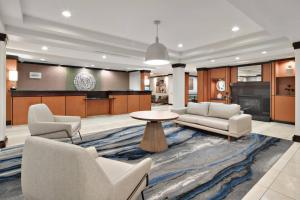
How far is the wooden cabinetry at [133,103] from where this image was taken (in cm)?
A: 873

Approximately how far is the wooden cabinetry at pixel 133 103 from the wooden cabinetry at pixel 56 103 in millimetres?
3134

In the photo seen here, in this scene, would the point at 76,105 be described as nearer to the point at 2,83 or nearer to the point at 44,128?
the point at 2,83

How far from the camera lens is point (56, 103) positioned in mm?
6410

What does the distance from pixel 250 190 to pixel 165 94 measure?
41.5 feet

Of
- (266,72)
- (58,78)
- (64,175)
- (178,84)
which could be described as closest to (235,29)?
(178,84)

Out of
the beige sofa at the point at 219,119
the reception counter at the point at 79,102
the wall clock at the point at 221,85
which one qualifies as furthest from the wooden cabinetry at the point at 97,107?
the wall clock at the point at 221,85

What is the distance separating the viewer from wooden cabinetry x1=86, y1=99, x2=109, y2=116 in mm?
7750

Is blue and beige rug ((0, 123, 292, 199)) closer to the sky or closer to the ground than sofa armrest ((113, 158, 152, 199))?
closer to the ground

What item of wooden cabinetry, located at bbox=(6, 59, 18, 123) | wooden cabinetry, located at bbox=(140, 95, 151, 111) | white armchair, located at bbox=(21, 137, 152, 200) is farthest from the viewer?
wooden cabinetry, located at bbox=(140, 95, 151, 111)

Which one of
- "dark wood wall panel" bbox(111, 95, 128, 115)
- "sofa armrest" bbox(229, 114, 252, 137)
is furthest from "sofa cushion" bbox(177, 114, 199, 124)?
"dark wood wall panel" bbox(111, 95, 128, 115)

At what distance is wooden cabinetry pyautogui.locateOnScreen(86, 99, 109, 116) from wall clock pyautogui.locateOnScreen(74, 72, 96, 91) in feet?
6.64

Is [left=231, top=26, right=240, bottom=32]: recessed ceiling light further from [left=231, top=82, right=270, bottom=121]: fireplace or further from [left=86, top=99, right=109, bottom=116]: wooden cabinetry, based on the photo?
[left=86, top=99, right=109, bottom=116]: wooden cabinetry

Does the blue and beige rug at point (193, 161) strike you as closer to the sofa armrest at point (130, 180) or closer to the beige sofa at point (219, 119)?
the beige sofa at point (219, 119)

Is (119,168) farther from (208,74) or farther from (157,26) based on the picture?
(208,74)
